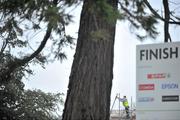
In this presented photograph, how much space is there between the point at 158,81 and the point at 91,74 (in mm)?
2723

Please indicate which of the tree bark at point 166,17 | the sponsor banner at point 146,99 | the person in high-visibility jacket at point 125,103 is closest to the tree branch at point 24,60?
the sponsor banner at point 146,99

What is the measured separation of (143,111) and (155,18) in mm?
2966

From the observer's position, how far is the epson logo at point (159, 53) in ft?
37.2

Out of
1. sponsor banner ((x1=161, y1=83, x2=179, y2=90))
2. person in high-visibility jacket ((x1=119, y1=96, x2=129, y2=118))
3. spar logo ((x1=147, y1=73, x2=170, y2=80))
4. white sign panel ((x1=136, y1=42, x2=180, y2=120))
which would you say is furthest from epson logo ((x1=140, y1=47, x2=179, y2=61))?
person in high-visibility jacket ((x1=119, y1=96, x2=129, y2=118))

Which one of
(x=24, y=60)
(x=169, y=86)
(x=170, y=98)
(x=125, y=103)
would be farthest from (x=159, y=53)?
(x=125, y=103)

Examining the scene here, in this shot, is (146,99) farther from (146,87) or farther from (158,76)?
(158,76)

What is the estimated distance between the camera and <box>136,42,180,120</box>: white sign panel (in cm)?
1130

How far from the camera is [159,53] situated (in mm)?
11453

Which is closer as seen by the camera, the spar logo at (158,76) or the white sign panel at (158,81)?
the white sign panel at (158,81)

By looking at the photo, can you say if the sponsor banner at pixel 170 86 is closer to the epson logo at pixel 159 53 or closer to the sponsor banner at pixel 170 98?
the sponsor banner at pixel 170 98

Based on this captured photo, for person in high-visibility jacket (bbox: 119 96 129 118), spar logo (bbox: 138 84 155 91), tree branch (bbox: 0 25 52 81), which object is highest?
person in high-visibility jacket (bbox: 119 96 129 118)

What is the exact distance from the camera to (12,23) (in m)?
9.80

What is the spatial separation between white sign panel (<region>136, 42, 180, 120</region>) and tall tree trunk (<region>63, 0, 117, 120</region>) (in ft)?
7.57

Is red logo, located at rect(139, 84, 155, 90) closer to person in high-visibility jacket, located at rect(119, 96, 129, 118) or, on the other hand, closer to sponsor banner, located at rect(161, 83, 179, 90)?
sponsor banner, located at rect(161, 83, 179, 90)
